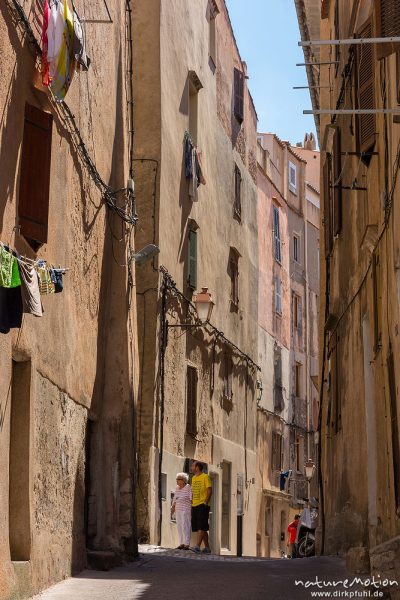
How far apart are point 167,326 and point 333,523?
5.77m

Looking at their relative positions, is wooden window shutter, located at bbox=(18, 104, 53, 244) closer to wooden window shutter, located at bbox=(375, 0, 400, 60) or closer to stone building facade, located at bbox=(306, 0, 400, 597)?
stone building facade, located at bbox=(306, 0, 400, 597)

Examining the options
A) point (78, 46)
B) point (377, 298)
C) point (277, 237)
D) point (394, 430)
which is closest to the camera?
point (394, 430)

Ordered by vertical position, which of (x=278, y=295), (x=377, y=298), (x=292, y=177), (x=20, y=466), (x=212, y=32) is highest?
(x=292, y=177)

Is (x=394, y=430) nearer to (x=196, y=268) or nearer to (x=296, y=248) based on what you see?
(x=196, y=268)

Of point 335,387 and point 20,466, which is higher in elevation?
point 335,387

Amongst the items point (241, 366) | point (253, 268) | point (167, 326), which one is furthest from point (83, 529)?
point (253, 268)

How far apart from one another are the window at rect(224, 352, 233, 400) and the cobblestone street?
12.3 metres

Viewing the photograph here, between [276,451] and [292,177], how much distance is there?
12.8 metres

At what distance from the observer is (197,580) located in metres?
13.4

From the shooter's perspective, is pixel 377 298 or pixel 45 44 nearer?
pixel 45 44

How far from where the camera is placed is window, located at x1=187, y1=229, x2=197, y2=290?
2617cm

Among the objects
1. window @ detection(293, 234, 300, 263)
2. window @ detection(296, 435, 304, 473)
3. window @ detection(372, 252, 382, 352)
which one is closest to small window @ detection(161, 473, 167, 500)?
window @ detection(372, 252, 382, 352)

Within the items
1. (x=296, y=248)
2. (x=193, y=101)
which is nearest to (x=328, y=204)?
(x=193, y=101)

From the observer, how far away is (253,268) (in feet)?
113
